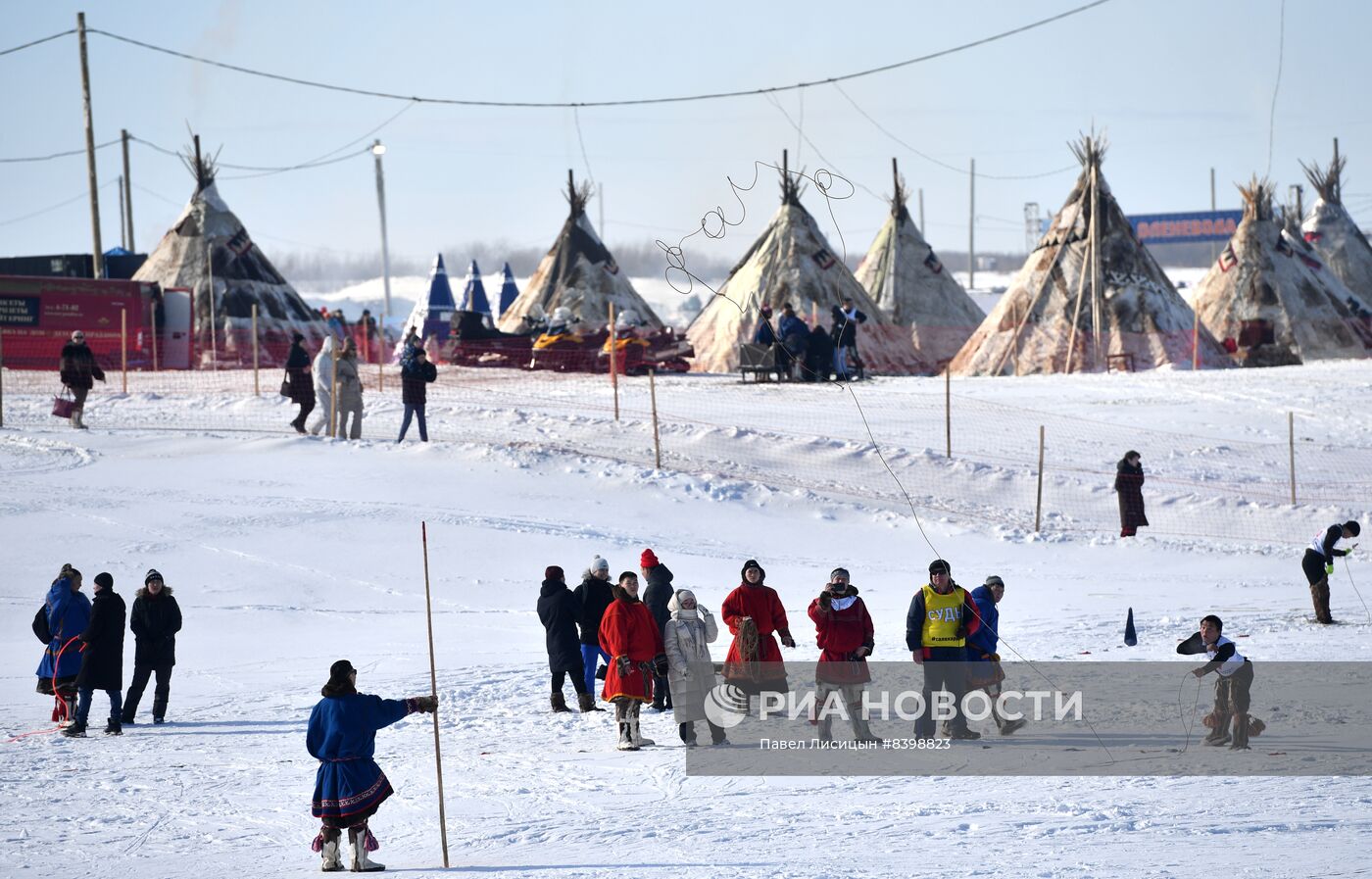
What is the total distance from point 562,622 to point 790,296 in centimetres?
2578

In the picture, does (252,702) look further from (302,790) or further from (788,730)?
(788,730)

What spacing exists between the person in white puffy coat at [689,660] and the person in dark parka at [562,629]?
95cm

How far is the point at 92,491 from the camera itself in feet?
59.5

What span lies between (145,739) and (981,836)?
5.49m

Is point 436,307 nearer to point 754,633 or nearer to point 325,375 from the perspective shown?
point 325,375

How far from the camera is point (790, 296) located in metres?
35.3

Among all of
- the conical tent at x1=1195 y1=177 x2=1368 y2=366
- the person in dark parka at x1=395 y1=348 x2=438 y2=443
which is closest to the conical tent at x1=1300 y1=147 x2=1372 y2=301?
the conical tent at x1=1195 y1=177 x2=1368 y2=366

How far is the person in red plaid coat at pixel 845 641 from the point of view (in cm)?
902

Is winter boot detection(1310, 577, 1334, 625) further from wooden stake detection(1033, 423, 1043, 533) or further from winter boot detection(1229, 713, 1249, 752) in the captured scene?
wooden stake detection(1033, 423, 1043, 533)

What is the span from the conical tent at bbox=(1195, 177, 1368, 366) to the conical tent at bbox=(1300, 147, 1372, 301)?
311 inches

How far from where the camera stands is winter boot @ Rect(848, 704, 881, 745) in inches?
357

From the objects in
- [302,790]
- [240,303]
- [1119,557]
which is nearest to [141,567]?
[302,790]

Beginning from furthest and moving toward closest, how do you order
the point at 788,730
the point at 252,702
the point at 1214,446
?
the point at 1214,446
the point at 252,702
the point at 788,730

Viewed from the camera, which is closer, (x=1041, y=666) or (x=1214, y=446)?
(x=1041, y=666)
